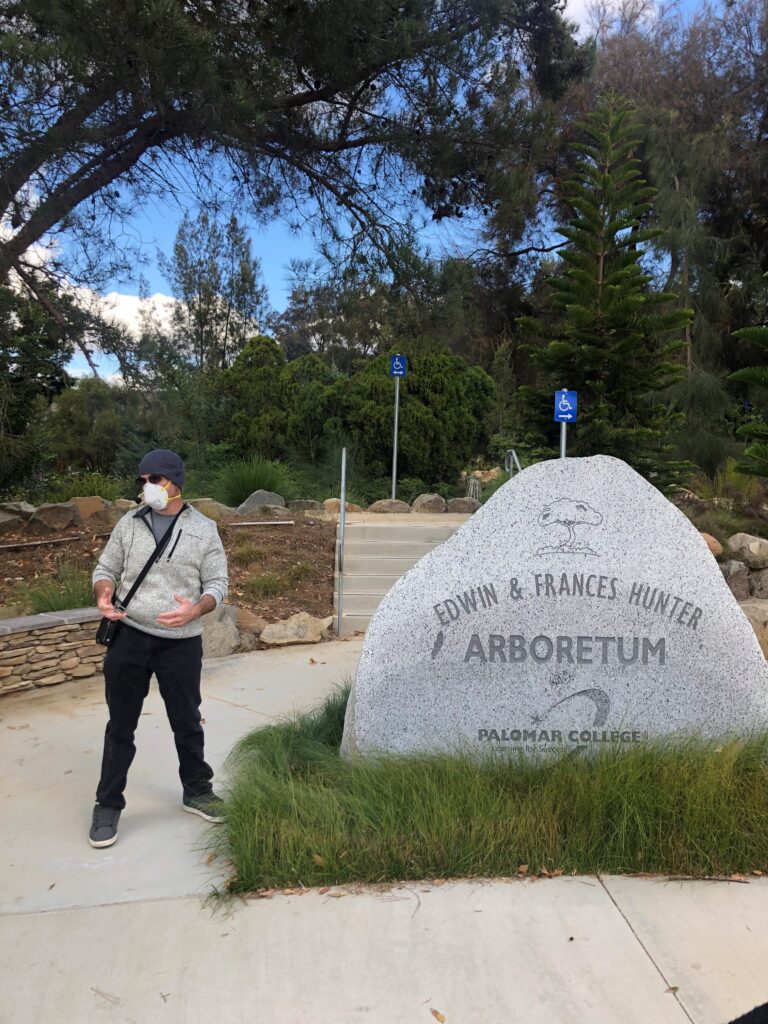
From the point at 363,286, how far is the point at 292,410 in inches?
291

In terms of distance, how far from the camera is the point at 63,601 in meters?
6.75

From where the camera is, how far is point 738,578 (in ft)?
30.0

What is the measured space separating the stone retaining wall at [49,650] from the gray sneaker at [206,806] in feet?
8.32

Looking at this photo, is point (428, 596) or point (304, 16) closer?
point (428, 596)

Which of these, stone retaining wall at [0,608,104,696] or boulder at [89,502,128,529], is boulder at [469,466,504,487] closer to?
boulder at [89,502,128,529]

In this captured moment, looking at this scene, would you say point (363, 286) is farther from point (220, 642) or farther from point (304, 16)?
point (220, 642)

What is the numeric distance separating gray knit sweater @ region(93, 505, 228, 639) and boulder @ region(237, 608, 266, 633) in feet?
11.7

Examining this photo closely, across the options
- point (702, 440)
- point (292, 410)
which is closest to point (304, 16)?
point (292, 410)

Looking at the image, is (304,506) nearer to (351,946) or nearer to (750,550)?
(750,550)

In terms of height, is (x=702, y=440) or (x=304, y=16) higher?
(x=304, y=16)

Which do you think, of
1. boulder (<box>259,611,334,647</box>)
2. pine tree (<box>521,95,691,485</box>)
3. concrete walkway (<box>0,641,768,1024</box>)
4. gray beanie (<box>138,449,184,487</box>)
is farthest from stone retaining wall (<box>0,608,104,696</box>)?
pine tree (<box>521,95,691,485</box>)

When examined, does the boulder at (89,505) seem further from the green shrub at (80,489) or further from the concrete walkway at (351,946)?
the concrete walkway at (351,946)

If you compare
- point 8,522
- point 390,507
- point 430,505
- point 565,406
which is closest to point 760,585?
point 565,406

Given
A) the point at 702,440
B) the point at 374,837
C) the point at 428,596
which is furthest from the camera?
the point at 702,440
